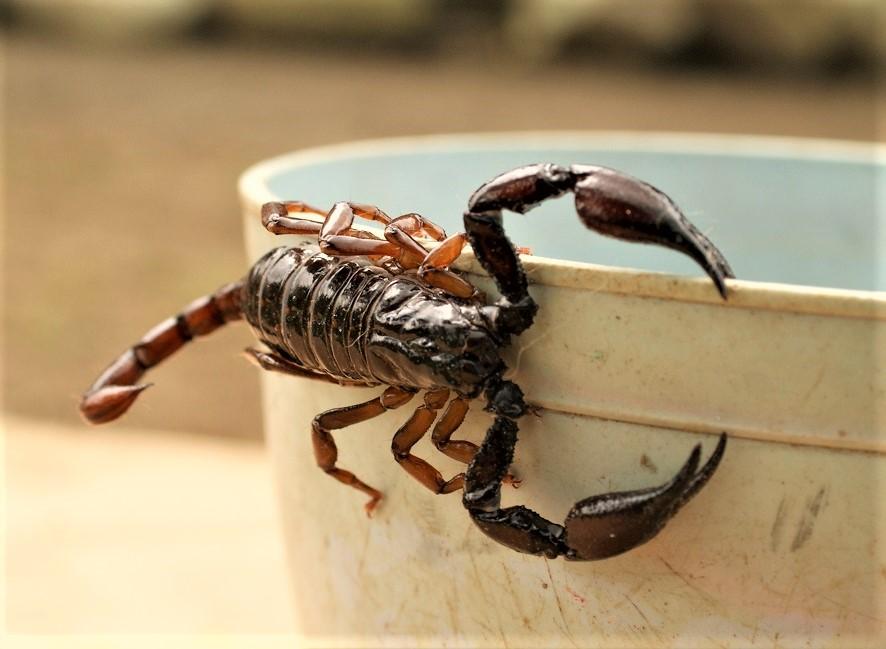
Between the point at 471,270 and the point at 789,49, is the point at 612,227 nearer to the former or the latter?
the point at 471,270

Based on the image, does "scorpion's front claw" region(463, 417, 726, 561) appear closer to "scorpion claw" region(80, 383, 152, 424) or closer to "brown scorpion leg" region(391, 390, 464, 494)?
"brown scorpion leg" region(391, 390, 464, 494)

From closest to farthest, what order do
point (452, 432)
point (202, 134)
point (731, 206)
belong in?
point (452, 432) → point (731, 206) → point (202, 134)

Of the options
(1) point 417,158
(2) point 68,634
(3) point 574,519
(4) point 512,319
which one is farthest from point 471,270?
(2) point 68,634

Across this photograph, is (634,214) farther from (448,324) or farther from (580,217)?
(448,324)

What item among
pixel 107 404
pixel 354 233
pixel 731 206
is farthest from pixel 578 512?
pixel 731 206

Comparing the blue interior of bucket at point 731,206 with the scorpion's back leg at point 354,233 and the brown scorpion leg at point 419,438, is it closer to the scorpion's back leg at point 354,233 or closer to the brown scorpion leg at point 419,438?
the scorpion's back leg at point 354,233
